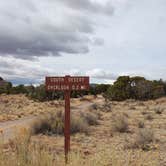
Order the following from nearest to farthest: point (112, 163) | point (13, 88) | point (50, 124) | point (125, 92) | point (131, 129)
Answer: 1. point (112, 163)
2. point (50, 124)
3. point (131, 129)
4. point (125, 92)
5. point (13, 88)

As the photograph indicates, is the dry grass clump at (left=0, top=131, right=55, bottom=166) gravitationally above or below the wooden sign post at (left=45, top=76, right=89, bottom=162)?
below

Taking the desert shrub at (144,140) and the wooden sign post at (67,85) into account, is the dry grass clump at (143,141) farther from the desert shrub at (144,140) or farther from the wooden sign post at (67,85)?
the wooden sign post at (67,85)

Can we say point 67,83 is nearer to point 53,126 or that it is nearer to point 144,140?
point 144,140

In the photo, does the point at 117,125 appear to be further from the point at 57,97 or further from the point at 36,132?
→ the point at 57,97

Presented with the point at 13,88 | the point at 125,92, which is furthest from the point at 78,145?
the point at 13,88

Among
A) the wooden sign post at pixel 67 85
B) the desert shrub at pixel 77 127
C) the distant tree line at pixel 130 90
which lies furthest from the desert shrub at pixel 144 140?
the distant tree line at pixel 130 90

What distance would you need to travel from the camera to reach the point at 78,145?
14.8 m

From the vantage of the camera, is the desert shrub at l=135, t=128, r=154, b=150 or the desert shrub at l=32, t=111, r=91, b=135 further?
the desert shrub at l=32, t=111, r=91, b=135

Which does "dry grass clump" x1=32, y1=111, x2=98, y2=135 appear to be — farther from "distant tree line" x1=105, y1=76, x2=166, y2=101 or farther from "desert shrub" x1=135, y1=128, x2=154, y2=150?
"distant tree line" x1=105, y1=76, x2=166, y2=101

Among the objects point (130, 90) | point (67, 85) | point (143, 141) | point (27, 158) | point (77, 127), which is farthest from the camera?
point (130, 90)

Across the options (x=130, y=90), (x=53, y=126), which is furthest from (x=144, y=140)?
(x=130, y=90)

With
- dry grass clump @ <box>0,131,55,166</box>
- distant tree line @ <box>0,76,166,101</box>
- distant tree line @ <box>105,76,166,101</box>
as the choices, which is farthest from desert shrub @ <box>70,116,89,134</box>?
distant tree line @ <box>105,76,166,101</box>

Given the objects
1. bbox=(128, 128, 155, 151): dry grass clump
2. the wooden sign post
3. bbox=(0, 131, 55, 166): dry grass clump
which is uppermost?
the wooden sign post

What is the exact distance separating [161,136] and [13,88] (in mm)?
90738
